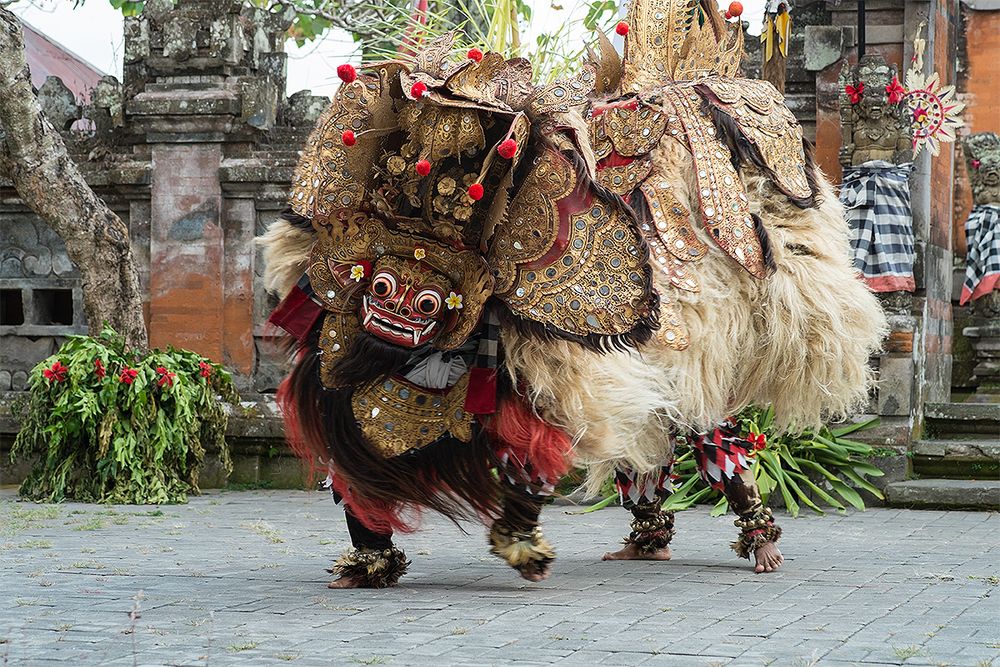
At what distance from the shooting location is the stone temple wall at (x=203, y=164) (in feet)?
31.1

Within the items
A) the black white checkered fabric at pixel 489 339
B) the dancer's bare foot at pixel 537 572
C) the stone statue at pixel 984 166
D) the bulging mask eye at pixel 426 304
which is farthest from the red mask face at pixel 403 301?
Result: the stone statue at pixel 984 166

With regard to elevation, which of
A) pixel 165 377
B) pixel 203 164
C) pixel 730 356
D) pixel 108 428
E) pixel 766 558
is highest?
pixel 203 164

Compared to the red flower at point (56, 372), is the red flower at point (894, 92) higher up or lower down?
higher up

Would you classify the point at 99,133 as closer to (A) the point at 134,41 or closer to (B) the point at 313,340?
(A) the point at 134,41

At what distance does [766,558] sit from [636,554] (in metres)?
0.64

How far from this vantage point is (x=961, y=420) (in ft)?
30.3

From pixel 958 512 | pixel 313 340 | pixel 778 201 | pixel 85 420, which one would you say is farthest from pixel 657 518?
pixel 85 420

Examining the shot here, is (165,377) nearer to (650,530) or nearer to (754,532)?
(650,530)

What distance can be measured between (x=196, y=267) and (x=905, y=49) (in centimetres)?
484

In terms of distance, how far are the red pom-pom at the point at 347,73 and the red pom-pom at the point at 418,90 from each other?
27 cm

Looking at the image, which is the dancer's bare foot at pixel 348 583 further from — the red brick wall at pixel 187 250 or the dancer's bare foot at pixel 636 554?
the red brick wall at pixel 187 250

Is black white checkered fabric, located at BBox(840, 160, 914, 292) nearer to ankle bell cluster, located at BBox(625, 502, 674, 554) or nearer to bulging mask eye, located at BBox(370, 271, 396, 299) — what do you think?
ankle bell cluster, located at BBox(625, 502, 674, 554)

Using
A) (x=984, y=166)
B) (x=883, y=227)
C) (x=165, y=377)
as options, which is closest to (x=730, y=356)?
(x=883, y=227)

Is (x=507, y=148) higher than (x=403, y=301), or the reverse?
(x=507, y=148)
